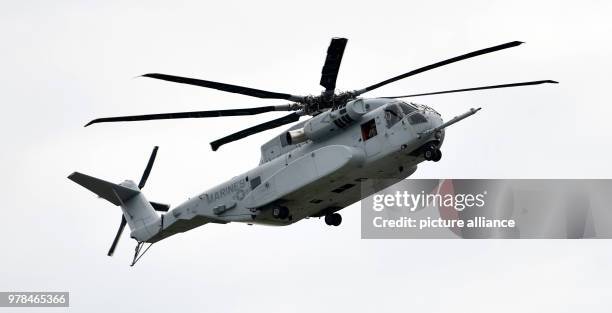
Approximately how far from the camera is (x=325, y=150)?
116 ft

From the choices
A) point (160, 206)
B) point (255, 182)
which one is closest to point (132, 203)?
point (160, 206)

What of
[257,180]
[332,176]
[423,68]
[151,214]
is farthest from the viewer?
[151,214]

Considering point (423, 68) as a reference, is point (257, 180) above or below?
below

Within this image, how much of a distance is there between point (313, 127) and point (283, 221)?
4.21 meters

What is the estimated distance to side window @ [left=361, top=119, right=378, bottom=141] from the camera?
35.2 m

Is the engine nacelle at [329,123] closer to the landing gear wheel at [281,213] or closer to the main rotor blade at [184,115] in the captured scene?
the main rotor blade at [184,115]

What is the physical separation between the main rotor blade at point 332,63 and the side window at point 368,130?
1668 mm

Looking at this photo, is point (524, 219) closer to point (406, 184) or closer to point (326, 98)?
point (406, 184)

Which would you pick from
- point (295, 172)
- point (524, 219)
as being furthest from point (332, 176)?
point (524, 219)

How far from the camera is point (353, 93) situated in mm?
35812

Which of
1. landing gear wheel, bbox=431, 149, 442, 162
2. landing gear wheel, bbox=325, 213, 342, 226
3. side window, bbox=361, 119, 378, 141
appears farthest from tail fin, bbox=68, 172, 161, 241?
landing gear wheel, bbox=431, 149, 442, 162

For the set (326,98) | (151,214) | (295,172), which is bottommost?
(151,214)

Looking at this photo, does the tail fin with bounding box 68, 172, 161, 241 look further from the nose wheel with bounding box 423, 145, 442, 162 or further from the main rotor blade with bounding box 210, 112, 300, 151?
the nose wheel with bounding box 423, 145, 442, 162

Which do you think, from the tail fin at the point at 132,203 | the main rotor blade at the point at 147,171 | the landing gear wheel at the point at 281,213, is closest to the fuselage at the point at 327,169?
the landing gear wheel at the point at 281,213
